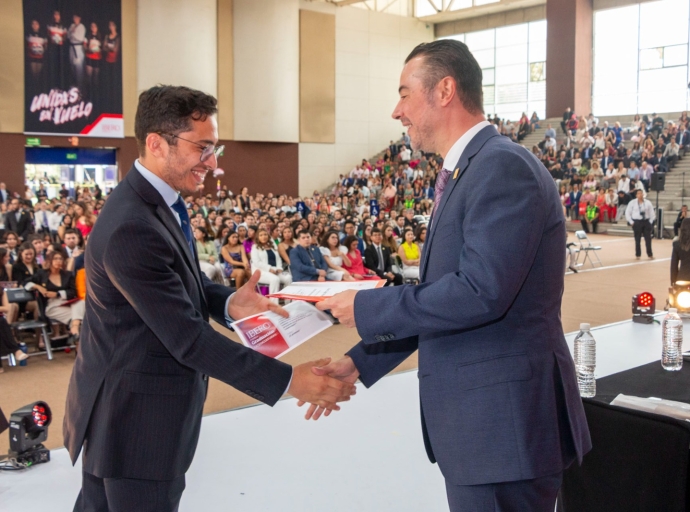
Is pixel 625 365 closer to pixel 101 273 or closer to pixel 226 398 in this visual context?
pixel 226 398

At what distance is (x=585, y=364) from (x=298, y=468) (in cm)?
158

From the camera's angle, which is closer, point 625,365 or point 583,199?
point 625,365

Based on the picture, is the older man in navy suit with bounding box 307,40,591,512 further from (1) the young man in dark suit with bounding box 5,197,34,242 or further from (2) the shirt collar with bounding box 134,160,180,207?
(1) the young man in dark suit with bounding box 5,197,34,242

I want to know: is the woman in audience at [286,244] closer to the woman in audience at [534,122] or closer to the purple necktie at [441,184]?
→ the purple necktie at [441,184]

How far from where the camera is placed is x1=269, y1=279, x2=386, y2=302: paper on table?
2.07 m

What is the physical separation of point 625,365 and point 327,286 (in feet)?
12.7

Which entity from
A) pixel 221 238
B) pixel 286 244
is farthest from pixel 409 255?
pixel 221 238

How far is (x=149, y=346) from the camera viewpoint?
6.10 ft

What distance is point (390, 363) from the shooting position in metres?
2.25

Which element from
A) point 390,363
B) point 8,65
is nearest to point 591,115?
point 8,65

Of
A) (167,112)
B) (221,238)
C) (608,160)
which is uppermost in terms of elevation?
(608,160)

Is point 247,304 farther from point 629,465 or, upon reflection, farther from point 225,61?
point 225,61

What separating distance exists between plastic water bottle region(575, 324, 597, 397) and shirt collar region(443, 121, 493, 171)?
1.55 metres

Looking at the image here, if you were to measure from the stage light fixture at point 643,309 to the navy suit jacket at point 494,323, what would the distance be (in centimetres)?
581
